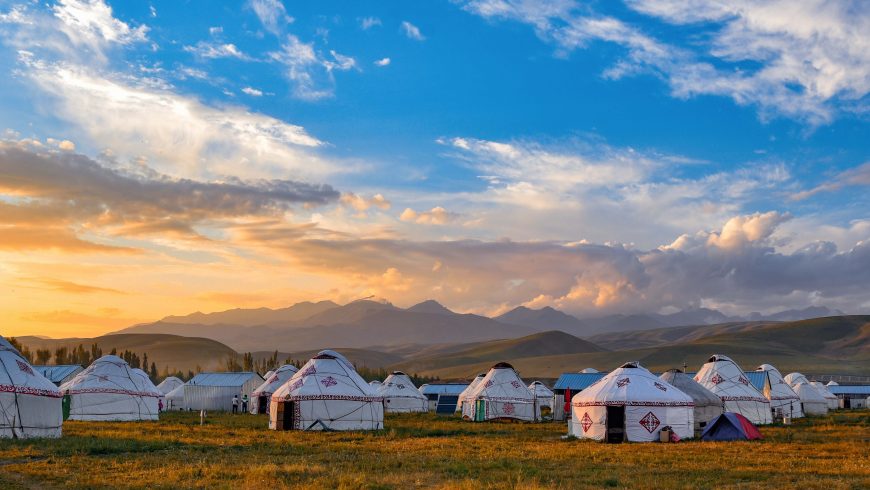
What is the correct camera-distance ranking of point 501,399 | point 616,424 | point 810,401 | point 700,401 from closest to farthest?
point 616,424
point 700,401
point 501,399
point 810,401

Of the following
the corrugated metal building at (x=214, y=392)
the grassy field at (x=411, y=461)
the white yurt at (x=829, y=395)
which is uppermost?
the grassy field at (x=411, y=461)

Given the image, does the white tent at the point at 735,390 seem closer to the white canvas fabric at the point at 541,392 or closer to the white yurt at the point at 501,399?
the white yurt at the point at 501,399

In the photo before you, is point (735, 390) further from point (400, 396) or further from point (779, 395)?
point (400, 396)

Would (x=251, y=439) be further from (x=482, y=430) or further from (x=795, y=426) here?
(x=795, y=426)

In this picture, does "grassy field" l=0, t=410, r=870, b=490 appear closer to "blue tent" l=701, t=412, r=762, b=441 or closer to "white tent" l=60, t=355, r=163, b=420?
"blue tent" l=701, t=412, r=762, b=441

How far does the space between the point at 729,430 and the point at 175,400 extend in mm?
50838

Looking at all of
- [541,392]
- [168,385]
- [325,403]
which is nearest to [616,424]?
[325,403]

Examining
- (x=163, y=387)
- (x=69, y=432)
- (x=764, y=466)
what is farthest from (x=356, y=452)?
(x=163, y=387)

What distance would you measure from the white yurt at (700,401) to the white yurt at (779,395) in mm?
17856

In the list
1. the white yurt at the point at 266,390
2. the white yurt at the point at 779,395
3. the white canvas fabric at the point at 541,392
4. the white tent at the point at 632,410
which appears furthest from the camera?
the white canvas fabric at the point at 541,392

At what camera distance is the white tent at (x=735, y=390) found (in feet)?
147

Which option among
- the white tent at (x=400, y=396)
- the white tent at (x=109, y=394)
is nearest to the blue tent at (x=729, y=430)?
the white tent at (x=109, y=394)

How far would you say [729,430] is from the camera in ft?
108

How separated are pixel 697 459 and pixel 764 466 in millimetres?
2267
